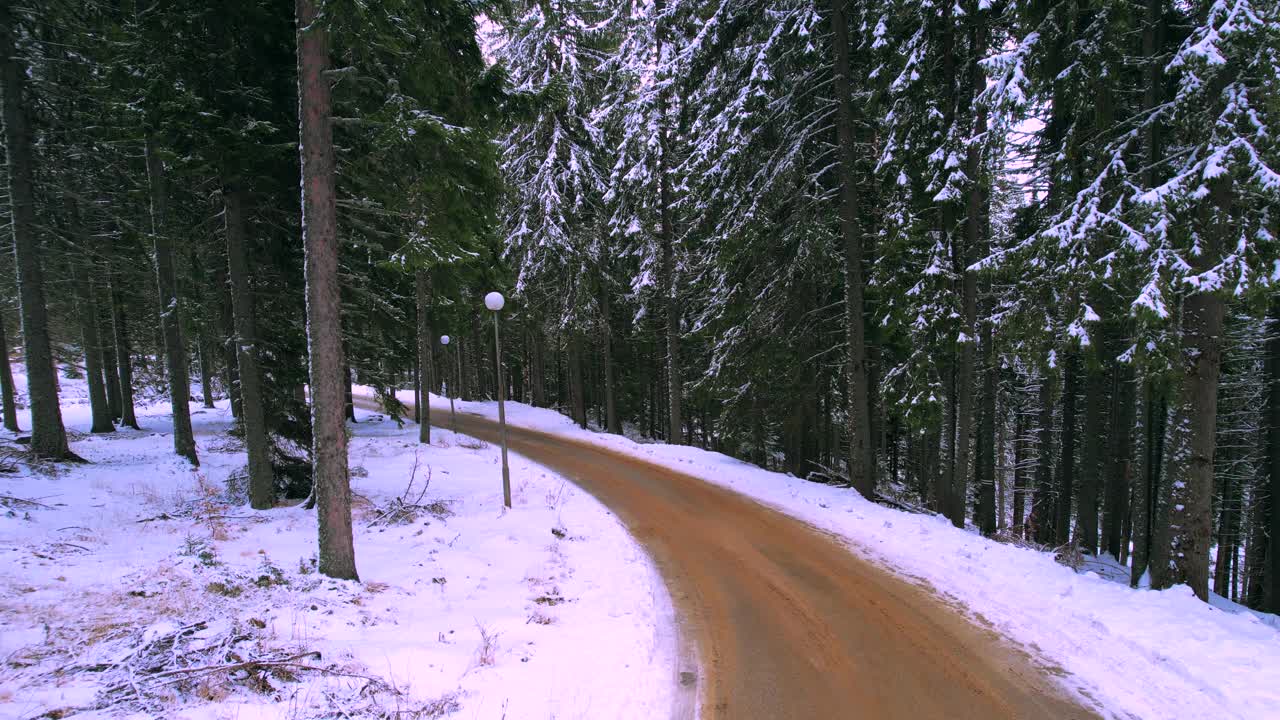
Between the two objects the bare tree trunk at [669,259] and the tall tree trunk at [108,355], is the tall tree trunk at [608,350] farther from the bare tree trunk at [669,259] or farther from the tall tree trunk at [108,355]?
the tall tree trunk at [108,355]

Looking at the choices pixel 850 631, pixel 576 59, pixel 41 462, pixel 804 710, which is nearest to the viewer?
pixel 804 710

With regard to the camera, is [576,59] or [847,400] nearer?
[847,400]

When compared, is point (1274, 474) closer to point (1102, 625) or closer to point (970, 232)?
point (970, 232)

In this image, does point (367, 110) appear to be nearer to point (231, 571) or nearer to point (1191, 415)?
point (231, 571)

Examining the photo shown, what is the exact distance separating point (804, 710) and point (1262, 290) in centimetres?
669

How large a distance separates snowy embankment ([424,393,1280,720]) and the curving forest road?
373mm

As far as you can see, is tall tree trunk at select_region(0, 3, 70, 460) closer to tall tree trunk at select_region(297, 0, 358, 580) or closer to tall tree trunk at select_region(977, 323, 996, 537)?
tall tree trunk at select_region(297, 0, 358, 580)

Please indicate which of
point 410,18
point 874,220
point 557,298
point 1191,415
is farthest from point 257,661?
point 557,298

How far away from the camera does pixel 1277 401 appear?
31.5 ft

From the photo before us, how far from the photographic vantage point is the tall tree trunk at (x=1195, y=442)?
670 centimetres

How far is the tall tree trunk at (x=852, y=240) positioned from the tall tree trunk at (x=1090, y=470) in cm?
490

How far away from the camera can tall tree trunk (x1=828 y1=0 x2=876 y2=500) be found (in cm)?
1142

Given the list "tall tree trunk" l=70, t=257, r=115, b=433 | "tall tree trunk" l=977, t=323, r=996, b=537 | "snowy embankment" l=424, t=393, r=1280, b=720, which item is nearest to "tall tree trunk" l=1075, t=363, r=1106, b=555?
"tall tree trunk" l=977, t=323, r=996, b=537

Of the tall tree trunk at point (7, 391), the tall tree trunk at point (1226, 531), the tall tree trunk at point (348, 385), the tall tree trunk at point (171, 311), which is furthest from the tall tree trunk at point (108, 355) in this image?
the tall tree trunk at point (1226, 531)
